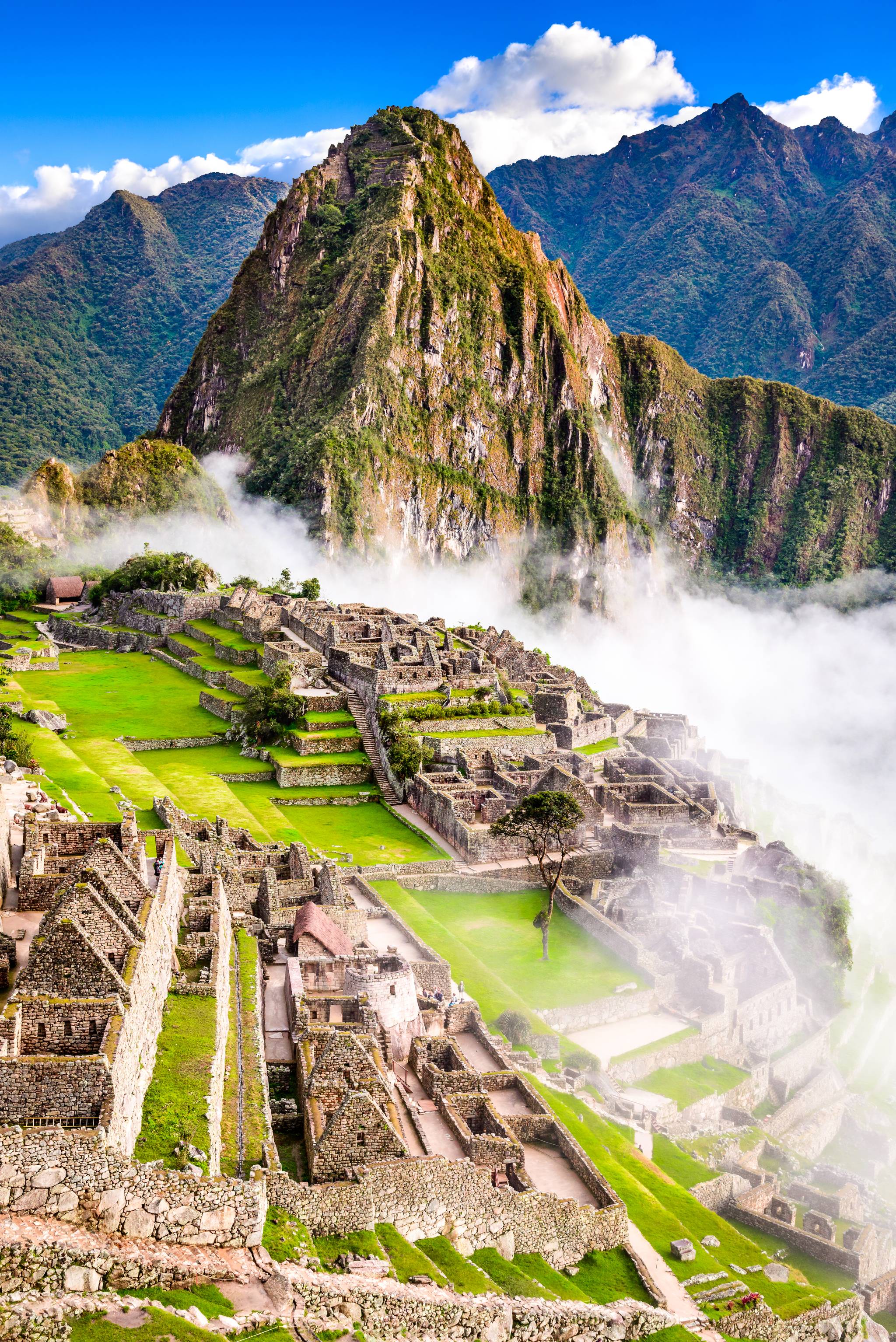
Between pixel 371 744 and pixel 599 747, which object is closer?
pixel 371 744

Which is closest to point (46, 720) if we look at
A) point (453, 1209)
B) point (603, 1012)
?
point (603, 1012)

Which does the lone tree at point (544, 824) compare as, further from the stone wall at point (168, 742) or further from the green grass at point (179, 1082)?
the green grass at point (179, 1082)

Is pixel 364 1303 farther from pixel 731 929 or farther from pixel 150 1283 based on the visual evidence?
pixel 731 929

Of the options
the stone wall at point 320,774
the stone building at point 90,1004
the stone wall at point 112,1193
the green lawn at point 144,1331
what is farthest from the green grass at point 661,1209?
the stone wall at point 320,774

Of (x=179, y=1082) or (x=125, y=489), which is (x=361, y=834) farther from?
(x=125, y=489)

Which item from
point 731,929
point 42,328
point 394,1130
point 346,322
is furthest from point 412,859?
point 42,328

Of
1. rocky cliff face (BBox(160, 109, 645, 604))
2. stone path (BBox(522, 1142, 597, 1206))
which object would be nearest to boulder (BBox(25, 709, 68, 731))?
stone path (BBox(522, 1142, 597, 1206))

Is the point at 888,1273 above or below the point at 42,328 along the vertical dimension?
below
